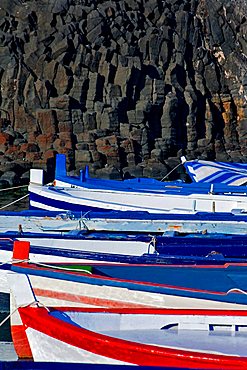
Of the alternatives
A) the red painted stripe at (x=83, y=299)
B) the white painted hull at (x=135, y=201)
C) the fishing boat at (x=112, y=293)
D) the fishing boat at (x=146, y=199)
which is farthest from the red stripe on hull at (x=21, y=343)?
the white painted hull at (x=135, y=201)

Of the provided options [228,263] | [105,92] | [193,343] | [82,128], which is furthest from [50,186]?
[105,92]

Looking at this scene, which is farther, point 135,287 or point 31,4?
point 31,4

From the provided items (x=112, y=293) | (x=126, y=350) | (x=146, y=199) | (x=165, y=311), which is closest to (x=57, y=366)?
(x=126, y=350)

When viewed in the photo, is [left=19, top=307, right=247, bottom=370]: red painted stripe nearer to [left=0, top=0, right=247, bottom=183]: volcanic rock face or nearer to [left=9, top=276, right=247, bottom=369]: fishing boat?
[left=9, top=276, right=247, bottom=369]: fishing boat

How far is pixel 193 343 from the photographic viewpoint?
7883 millimetres

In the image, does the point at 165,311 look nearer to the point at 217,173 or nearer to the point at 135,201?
the point at 135,201

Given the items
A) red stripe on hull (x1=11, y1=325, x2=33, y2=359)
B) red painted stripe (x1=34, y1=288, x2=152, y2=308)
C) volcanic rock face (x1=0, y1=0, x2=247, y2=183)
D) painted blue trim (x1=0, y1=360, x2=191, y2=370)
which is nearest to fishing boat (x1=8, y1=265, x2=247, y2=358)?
red painted stripe (x1=34, y1=288, x2=152, y2=308)

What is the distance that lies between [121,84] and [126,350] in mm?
31406

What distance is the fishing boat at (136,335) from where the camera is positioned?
709 cm

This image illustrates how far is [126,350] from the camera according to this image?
7160mm

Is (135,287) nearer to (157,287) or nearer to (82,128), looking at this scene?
(157,287)

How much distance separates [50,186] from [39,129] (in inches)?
705

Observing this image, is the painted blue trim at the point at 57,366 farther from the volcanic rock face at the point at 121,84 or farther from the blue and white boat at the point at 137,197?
the volcanic rock face at the point at 121,84

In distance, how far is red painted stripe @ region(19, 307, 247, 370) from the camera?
6977 mm
